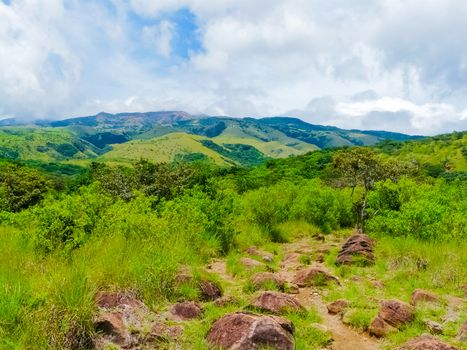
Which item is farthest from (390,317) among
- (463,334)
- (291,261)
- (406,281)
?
(291,261)

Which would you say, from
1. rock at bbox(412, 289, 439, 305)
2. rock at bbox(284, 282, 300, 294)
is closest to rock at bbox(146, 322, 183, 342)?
rock at bbox(284, 282, 300, 294)

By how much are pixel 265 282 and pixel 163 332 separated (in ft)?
15.3

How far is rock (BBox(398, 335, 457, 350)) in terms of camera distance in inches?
286

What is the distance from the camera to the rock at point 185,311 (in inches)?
361

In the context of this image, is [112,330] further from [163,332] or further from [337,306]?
[337,306]

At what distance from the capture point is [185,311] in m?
9.31

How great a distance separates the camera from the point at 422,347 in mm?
7352

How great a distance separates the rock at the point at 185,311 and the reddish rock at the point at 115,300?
0.76 meters

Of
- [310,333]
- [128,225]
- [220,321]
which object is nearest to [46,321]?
[220,321]

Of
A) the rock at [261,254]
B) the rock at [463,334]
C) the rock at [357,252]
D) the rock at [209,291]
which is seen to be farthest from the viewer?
the rock at [261,254]

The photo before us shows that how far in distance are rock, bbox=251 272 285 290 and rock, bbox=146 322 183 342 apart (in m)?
4.00

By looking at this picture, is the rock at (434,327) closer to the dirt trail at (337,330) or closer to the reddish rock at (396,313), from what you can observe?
the reddish rock at (396,313)

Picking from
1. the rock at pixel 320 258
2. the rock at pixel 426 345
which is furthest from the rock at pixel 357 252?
the rock at pixel 426 345

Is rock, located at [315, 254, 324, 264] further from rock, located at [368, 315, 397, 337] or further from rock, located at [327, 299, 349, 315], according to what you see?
rock, located at [368, 315, 397, 337]
